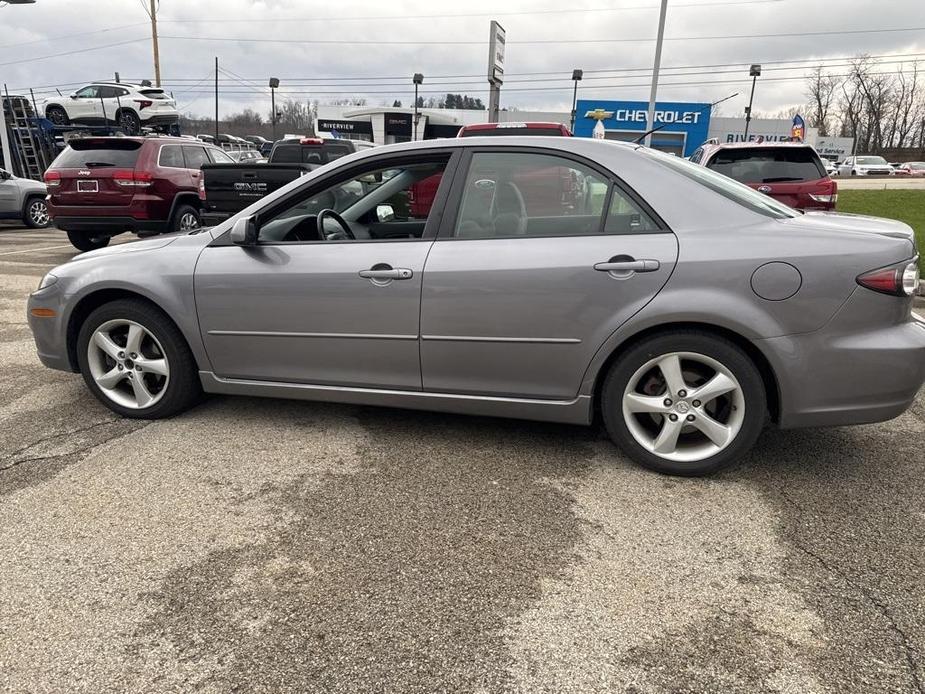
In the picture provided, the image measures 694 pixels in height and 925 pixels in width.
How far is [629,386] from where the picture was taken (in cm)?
319

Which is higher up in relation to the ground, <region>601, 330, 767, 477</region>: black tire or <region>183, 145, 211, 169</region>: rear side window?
<region>183, 145, 211, 169</region>: rear side window

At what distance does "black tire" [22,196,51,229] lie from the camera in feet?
47.8

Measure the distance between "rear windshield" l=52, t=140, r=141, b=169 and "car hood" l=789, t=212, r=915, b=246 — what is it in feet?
30.9

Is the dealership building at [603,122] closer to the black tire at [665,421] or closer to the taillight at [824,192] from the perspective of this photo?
the taillight at [824,192]

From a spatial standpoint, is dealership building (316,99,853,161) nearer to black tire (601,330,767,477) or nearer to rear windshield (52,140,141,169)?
rear windshield (52,140,141,169)

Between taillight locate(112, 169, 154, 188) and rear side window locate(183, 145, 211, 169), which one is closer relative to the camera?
taillight locate(112, 169, 154, 188)

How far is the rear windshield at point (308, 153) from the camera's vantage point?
13188 mm

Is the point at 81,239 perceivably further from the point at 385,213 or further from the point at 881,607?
the point at 881,607

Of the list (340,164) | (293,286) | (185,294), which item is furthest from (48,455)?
(340,164)

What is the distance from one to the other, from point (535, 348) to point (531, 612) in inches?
51.9

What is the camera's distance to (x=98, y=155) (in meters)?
9.89

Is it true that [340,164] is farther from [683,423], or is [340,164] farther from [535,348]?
[683,423]

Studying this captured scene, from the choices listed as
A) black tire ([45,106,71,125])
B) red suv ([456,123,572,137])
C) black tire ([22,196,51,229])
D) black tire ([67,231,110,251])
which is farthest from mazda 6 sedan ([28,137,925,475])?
black tire ([45,106,71,125])

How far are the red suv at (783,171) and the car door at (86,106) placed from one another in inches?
863
